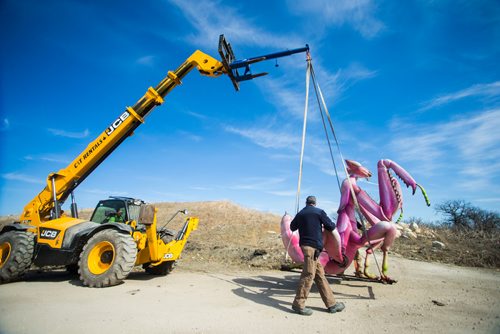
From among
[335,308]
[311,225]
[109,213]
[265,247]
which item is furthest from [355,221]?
[265,247]

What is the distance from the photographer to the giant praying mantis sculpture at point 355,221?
20.9 feet

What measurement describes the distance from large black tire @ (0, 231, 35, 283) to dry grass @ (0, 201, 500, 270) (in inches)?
184

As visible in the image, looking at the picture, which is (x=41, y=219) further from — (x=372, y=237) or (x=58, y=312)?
(x=372, y=237)

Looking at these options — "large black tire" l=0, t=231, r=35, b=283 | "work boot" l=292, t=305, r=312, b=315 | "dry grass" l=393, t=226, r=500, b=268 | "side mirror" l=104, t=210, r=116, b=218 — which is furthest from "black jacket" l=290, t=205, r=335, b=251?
"dry grass" l=393, t=226, r=500, b=268

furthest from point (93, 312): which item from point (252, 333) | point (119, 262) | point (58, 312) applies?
point (252, 333)

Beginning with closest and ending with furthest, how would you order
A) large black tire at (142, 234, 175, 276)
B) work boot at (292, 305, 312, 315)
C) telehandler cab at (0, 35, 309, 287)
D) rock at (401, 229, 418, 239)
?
work boot at (292, 305, 312, 315) → telehandler cab at (0, 35, 309, 287) → large black tire at (142, 234, 175, 276) → rock at (401, 229, 418, 239)

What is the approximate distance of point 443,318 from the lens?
4695mm

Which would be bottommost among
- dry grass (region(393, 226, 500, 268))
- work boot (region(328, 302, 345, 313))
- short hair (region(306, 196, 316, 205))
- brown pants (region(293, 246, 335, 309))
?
work boot (region(328, 302, 345, 313))

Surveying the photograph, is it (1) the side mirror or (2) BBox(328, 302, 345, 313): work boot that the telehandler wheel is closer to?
(1) the side mirror

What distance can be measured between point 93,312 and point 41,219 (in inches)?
192

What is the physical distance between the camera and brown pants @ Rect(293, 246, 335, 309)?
484 centimetres

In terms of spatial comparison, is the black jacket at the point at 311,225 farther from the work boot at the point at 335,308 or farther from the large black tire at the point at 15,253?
the large black tire at the point at 15,253

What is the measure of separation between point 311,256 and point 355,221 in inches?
95.8

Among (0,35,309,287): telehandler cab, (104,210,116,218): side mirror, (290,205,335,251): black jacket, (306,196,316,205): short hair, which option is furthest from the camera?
(104,210,116,218): side mirror
